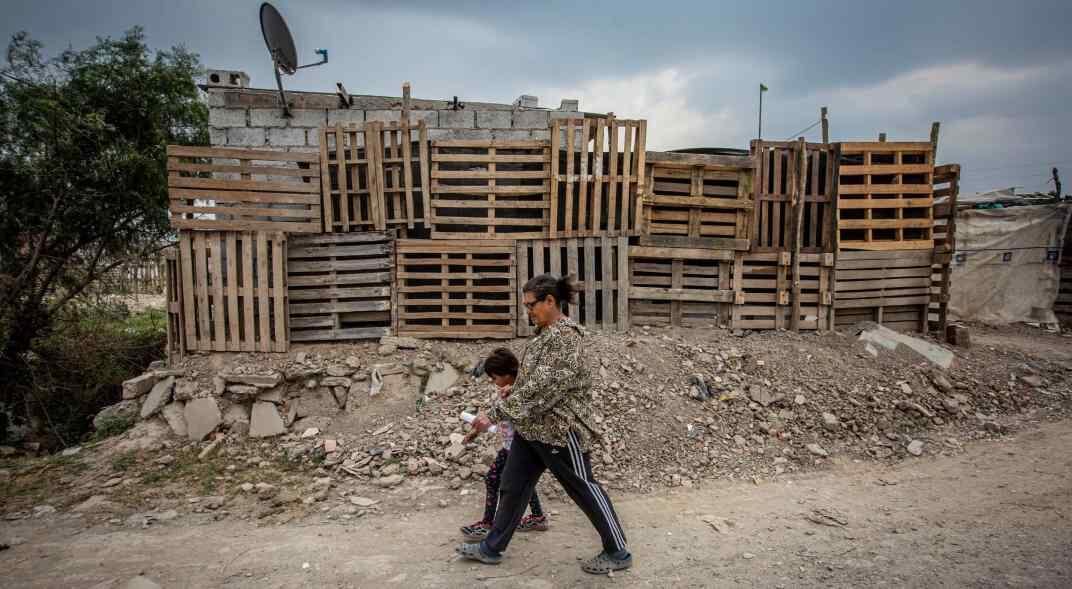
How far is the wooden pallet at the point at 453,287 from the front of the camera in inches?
273

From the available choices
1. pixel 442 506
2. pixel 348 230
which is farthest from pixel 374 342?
pixel 442 506

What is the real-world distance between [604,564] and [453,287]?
4.51m

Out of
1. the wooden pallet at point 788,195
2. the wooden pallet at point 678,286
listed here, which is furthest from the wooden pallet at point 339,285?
the wooden pallet at point 788,195

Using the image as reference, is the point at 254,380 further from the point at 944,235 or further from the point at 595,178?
the point at 944,235

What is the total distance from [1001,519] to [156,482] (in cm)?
700

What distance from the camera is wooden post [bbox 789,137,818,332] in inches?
298

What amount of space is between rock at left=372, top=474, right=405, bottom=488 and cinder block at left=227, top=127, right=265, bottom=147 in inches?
223

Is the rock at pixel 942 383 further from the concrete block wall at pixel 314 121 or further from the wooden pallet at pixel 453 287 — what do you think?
the concrete block wall at pixel 314 121

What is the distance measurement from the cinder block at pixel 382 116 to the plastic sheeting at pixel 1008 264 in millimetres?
11129

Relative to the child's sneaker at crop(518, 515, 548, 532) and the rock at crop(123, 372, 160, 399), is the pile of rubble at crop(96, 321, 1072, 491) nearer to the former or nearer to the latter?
the rock at crop(123, 372, 160, 399)

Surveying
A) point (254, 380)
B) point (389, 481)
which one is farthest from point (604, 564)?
point (254, 380)

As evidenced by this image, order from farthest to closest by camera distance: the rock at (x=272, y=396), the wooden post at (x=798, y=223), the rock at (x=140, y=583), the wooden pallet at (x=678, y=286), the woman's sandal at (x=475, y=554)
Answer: the wooden post at (x=798, y=223), the wooden pallet at (x=678, y=286), the rock at (x=272, y=396), the woman's sandal at (x=475, y=554), the rock at (x=140, y=583)

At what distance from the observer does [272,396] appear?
19.8ft

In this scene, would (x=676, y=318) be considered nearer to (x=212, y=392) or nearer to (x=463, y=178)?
(x=463, y=178)
